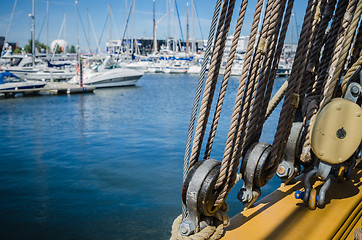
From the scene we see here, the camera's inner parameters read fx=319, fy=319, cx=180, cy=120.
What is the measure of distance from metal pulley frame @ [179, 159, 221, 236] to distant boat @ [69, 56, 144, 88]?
68.7ft

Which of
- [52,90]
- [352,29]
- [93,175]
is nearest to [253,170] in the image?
[352,29]

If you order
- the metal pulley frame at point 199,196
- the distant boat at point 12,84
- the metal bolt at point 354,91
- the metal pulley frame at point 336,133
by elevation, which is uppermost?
the metal bolt at point 354,91

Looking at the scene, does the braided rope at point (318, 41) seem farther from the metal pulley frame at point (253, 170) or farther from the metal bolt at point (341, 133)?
the metal pulley frame at point (253, 170)

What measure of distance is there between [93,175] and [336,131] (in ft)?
16.2

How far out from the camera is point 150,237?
12.3ft

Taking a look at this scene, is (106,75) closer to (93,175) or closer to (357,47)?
(93,175)

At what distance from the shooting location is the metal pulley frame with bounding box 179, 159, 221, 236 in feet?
3.88

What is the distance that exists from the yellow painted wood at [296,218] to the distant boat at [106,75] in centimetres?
2068

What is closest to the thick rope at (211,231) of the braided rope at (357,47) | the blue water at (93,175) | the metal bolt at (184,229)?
the metal bolt at (184,229)

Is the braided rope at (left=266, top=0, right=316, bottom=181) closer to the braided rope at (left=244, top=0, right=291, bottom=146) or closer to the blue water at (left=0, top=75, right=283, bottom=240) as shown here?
the braided rope at (left=244, top=0, right=291, bottom=146)

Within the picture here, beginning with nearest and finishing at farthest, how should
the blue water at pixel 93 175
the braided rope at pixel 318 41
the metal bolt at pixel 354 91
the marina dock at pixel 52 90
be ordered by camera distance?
the metal bolt at pixel 354 91, the braided rope at pixel 318 41, the blue water at pixel 93 175, the marina dock at pixel 52 90

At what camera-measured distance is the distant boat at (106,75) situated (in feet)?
70.1

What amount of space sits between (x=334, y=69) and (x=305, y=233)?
890mm

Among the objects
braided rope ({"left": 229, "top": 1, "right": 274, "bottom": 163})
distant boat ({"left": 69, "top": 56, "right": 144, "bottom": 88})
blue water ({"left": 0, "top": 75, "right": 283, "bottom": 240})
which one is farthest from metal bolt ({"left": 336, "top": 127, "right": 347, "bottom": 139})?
distant boat ({"left": 69, "top": 56, "right": 144, "bottom": 88})
